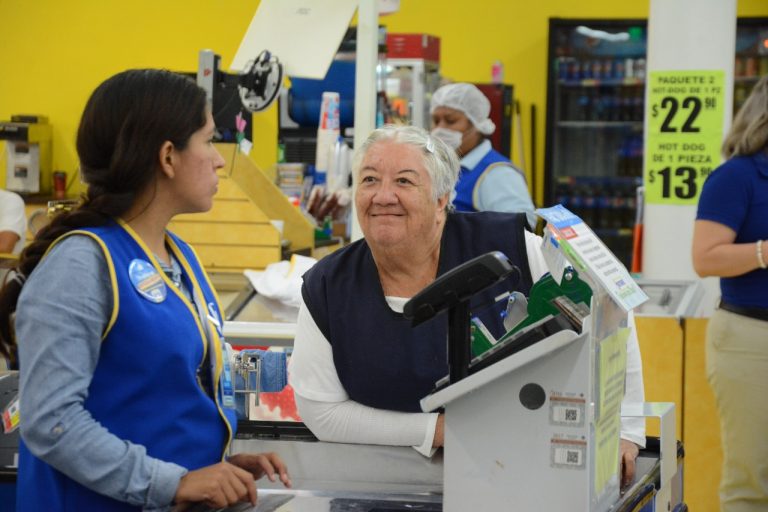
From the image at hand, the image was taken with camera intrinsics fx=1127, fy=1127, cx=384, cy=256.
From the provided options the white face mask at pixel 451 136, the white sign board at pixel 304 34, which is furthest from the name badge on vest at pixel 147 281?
the white face mask at pixel 451 136

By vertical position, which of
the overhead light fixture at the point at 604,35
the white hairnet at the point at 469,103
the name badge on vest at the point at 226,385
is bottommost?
the name badge on vest at the point at 226,385

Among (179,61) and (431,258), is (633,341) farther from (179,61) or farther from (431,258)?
(179,61)

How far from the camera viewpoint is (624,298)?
1.63 meters

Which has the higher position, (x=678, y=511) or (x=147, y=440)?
(x=147, y=440)

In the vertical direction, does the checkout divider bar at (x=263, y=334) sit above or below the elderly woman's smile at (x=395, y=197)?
below

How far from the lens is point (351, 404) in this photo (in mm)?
2221

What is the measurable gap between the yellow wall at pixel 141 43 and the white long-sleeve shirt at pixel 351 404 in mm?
8663

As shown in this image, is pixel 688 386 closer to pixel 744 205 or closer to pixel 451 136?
pixel 744 205

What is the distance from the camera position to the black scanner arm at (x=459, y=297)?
1.53 metres

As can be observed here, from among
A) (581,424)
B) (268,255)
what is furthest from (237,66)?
(581,424)

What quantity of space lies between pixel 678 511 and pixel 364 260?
79 centimetres

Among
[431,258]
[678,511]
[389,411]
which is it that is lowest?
[678,511]

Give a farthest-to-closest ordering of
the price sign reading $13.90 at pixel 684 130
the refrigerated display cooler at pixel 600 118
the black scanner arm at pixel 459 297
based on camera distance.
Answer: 1. the refrigerated display cooler at pixel 600 118
2. the price sign reading $13.90 at pixel 684 130
3. the black scanner arm at pixel 459 297

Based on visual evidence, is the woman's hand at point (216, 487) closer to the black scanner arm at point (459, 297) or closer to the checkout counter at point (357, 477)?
the checkout counter at point (357, 477)
